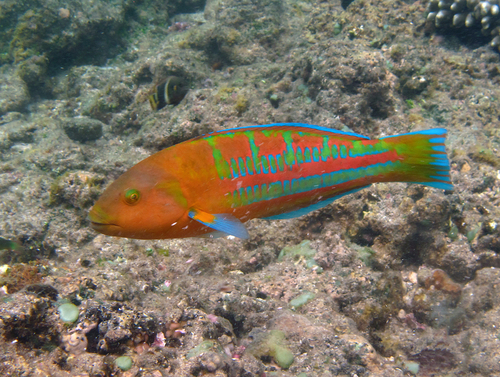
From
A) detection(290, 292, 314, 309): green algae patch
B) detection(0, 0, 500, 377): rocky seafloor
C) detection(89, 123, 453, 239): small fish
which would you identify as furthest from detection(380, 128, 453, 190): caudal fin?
detection(290, 292, 314, 309): green algae patch

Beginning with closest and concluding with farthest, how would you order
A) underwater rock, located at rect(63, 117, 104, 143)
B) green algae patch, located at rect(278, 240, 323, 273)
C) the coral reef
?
green algae patch, located at rect(278, 240, 323, 273), the coral reef, underwater rock, located at rect(63, 117, 104, 143)

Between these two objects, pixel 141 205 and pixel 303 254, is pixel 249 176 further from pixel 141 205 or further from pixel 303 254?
pixel 303 254

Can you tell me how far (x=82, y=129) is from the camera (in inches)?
297

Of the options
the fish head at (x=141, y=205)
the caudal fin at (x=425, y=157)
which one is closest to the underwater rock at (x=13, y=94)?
the fish head at (x=141, y=205)

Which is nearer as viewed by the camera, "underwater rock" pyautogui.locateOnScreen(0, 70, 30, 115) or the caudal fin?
the caudal fin

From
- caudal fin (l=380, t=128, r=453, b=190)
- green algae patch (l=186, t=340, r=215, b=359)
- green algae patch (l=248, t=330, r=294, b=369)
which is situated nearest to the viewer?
caudal fin (l=380, t=128, r=453, b=190)

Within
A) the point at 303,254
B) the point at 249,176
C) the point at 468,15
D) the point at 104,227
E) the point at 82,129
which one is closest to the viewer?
the point at 104,227

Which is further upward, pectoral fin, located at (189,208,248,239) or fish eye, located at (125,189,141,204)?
fish eye, located at (125,189,141,204)

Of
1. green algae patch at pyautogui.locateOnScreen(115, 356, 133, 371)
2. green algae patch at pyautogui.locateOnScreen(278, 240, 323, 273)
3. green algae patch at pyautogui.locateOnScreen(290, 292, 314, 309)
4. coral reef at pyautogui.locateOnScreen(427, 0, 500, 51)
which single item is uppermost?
coral reef at pyautogui.locateOnScreen(427, 0, 500, 51)

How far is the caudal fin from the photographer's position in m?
2.33

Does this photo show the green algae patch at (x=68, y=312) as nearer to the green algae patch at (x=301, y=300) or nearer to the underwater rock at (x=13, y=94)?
the green algae patch at (x=301, y=300)

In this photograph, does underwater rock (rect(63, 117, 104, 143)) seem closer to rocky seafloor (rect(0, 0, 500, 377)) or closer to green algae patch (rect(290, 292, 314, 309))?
rocky seafloor (rect(0, 0, 500, 377))

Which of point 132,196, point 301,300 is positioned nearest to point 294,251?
point 301,300

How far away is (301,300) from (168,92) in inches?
194
